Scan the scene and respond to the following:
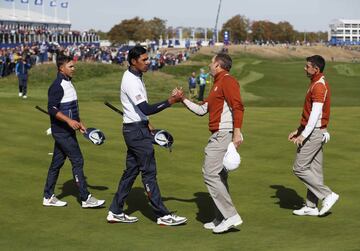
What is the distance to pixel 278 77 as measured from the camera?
205ft

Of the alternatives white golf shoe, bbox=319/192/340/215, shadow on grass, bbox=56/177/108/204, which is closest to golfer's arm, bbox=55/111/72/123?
shadow on grass, bbox=56/177/108/204

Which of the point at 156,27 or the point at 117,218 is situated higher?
the point at 156,27

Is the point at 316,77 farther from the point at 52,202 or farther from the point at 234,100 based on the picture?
the point at 52,202

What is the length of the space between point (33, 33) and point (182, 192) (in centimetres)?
6327

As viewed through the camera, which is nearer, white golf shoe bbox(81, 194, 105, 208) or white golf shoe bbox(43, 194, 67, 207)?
white golf shoe bbox(81, 194, 105, 208)

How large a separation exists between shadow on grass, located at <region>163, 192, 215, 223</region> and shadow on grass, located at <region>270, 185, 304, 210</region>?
116 cm

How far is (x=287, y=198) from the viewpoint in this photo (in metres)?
11.6

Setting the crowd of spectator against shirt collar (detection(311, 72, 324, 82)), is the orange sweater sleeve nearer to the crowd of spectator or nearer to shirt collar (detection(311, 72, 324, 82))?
shirt collar (detection(311, 72, 324, 82))

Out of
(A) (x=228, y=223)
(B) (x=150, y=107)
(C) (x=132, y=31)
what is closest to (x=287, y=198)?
(A) (x=228, y=223)

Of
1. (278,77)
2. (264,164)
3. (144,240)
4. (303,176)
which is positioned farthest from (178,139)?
(278,77)

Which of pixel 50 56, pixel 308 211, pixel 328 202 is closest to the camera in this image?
pixel 328 202

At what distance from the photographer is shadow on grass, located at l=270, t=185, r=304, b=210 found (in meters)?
11.1

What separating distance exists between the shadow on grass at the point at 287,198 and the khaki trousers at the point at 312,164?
2.64 feet

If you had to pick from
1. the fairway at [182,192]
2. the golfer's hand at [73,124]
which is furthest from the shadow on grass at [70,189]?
the golfer's hand at [73,124]
